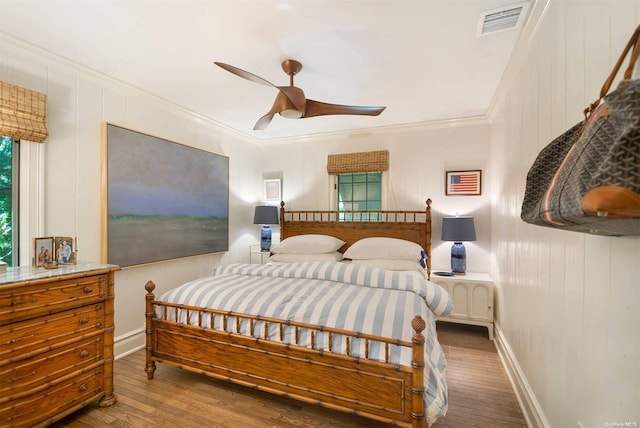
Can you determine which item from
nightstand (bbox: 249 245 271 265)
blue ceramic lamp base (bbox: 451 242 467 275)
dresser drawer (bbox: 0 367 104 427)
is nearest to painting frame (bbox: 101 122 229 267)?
nightstand (bbox: 249 245 271 265)

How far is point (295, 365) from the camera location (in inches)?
75.2

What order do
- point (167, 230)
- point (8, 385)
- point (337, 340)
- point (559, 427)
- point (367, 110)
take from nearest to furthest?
point (559, 427) → point (8, 385) → point (337, 340) → point (367, 110) → point (167, 230)

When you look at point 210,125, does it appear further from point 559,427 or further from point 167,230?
point 559,427

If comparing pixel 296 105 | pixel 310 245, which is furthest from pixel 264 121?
pixel 310 245

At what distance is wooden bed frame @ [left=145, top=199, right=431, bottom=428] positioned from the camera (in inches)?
63.9

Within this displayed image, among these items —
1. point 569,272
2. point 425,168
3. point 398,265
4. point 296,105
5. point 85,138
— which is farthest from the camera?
point 425,168

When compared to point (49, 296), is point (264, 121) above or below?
above

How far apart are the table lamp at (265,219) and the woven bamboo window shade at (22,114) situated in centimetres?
258

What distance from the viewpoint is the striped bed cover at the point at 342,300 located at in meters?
1.75

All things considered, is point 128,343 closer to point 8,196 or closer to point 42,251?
point 42,251

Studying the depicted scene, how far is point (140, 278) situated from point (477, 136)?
428 centimetres

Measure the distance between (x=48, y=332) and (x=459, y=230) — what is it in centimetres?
374

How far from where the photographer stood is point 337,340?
1850 mm

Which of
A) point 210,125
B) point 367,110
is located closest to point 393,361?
point 367,110
